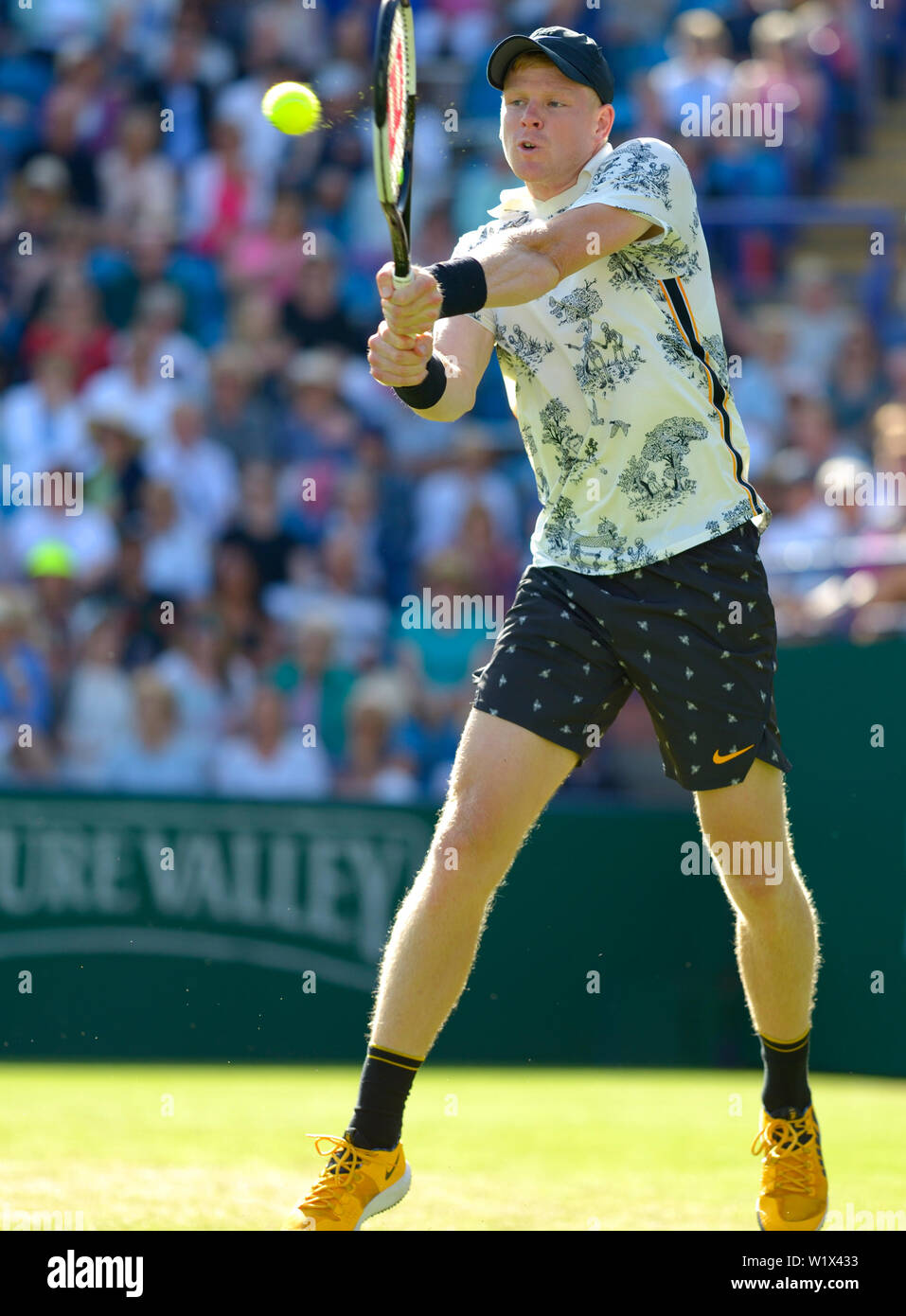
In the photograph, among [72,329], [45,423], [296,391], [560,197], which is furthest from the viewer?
[72,329]

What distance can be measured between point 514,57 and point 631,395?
0.74m

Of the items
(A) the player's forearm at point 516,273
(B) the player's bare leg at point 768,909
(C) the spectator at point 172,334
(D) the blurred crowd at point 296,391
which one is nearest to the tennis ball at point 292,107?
(A) the player's forearm at point 516,273

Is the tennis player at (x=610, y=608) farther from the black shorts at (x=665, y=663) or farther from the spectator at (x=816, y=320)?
the spectator at (x=816, y=320)

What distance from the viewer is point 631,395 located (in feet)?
12.7

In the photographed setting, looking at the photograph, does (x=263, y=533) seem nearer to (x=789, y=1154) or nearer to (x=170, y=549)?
(x=170, y=549)

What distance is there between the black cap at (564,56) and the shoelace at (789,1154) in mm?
2237

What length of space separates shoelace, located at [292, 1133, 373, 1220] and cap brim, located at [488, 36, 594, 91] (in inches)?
86.4

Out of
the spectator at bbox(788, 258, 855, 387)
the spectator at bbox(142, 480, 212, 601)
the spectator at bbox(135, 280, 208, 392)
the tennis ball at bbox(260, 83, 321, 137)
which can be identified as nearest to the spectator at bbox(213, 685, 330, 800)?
the spectator at bbox(142, 480, 212, 601)

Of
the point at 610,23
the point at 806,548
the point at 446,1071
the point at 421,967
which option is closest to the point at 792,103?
the point at 610,23

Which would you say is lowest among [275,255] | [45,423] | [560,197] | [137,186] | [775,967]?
[775,967]

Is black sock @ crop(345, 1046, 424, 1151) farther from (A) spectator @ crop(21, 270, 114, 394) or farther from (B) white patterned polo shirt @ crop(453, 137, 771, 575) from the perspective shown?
(A) spectator @ crop(21, 270, 114, 394)

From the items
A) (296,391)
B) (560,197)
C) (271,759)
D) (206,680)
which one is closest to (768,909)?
(560,197)

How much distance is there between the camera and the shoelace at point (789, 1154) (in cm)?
398

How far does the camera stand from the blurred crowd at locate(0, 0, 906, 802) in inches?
334
